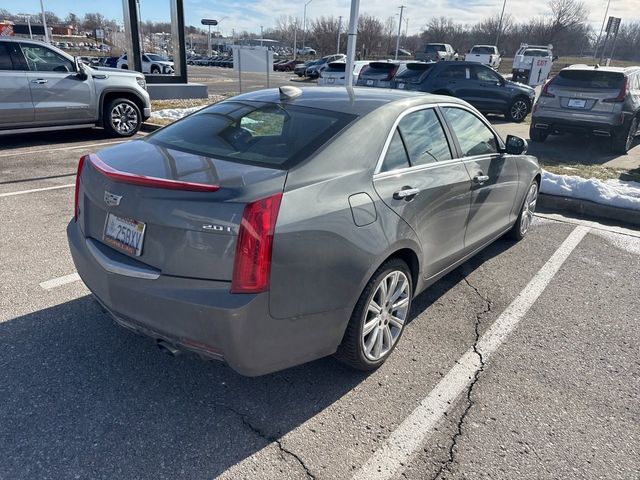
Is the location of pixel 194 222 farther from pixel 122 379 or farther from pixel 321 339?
pixel 122 379

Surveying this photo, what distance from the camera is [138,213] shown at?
2.39m

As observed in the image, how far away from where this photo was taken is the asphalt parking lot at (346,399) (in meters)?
2.33

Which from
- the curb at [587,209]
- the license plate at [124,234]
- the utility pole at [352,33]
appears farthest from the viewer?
the utility pole at [352,33]

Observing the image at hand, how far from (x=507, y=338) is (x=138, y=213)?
8.62 ft

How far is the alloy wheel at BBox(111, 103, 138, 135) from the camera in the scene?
1001cm

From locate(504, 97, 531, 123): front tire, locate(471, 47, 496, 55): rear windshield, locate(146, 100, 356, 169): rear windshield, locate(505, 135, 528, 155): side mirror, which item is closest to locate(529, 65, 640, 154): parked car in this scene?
locate(504, 97, 531, 123): front tire

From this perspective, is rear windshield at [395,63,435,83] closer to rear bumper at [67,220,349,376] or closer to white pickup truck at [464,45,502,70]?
rear bumper at [67,220,349,376]

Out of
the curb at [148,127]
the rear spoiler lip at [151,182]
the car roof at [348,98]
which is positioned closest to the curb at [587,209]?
the car roof at [348,98]

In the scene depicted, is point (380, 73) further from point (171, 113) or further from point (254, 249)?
point (254, 249)

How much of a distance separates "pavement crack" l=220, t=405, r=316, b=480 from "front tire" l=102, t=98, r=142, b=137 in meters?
8.83

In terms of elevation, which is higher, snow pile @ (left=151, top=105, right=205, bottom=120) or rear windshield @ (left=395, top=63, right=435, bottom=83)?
rear windshield @ (left=395, top=63, right=435, bottom=83)

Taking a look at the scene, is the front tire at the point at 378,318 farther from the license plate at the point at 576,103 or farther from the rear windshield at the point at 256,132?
the license plate at the point at 576,103

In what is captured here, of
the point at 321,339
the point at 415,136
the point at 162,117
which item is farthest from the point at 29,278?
the point at 162,117

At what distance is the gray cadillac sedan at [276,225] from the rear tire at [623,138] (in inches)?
320
